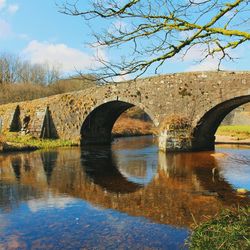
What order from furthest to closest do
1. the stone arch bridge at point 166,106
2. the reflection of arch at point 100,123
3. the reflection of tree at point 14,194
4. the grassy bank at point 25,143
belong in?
the reflection of arch at point 100,123 → the grassy bank at point 25,143 → the stone arch bridge at point 166,106 → the reflection of tree at point 14,194

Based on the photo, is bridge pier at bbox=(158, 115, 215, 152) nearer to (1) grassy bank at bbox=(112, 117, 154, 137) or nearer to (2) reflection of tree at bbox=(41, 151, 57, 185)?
(2) reflection of tree at bbox=(41, 151, 57, 185)

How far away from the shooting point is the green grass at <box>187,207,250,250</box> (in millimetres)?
4856

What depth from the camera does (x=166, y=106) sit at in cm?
2184

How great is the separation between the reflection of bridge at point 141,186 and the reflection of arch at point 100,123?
29.8ft

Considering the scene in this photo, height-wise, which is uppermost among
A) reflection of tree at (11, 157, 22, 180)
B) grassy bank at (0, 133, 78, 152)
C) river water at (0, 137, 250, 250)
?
grassy bank at (0, 133, 78, 152)

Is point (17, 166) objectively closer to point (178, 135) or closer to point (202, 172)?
point (202, 172)

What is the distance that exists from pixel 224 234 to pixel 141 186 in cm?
702

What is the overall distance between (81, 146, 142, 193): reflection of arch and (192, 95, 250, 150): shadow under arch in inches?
208

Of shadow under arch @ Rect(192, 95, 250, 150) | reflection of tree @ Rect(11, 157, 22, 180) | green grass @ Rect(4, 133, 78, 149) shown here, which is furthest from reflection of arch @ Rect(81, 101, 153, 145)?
reflection of tree @ Rect(11, 157, 22, 180)

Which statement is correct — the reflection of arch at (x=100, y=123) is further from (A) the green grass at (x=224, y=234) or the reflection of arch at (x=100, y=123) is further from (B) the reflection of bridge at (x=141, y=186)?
(A) the green grass at (x=224, y=234)

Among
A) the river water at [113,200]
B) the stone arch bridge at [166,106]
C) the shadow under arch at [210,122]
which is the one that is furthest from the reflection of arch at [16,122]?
the shadow under arch at [210,122]

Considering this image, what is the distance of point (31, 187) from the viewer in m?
12.1

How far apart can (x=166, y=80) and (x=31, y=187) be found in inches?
475

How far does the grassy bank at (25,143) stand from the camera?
930 inches
